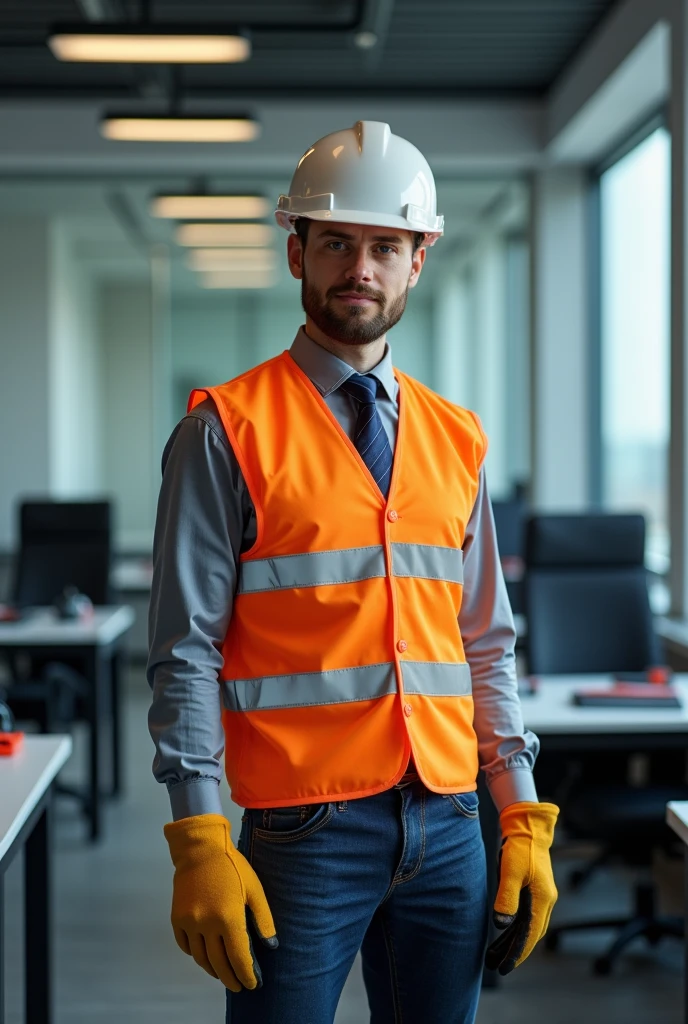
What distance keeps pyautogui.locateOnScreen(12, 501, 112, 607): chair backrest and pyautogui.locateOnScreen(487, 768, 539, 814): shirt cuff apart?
350 cm

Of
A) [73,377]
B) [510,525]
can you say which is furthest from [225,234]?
[510,525]

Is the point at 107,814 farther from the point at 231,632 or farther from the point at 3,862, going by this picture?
the point at 231,632

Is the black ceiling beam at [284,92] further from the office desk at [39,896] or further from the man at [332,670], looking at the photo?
the man at [332,670]

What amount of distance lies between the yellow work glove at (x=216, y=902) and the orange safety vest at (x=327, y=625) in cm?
8

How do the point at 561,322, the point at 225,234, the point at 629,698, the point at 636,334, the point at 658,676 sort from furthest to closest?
1. the point at 225,234
2. the point at 561,322
3. the point at 636,334
4. the point at 658,676
5. the point at 629,698

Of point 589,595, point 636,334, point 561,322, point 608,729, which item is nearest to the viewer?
point 608,729

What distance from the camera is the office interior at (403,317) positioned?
128 inches

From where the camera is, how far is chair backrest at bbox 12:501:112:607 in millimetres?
4836

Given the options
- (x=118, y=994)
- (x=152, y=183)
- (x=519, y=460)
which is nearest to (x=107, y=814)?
(x=118, y=994)

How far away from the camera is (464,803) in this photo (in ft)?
4.74

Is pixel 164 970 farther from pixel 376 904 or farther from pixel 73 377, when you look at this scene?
pixel 73 377

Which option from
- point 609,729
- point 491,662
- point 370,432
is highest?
point 370,432

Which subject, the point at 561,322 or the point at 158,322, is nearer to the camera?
the point at 561,322

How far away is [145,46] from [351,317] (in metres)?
2.55
